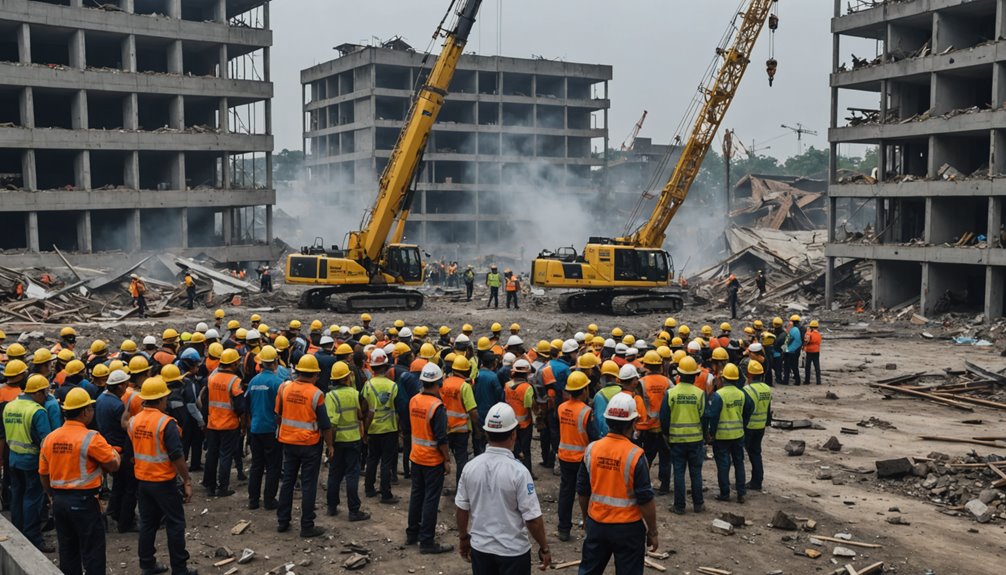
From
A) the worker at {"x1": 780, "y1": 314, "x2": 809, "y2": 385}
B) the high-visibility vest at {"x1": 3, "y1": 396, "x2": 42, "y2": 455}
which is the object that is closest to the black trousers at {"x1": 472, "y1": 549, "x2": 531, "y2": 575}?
the high-visibility vest at {"x1": 3, "y1": 396, "x2": 42, "y2": 455}

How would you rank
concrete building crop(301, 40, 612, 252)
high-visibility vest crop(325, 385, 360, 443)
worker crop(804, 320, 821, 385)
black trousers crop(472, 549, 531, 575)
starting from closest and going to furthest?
black trousers crop(472, 549, 531, 575)
high-visibility vest crop(325, 385, 360, 443)
worker crop(804, 320, 821, 385)
concrete building crop(301, 40, 612, 252)

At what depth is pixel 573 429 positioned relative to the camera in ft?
31.3

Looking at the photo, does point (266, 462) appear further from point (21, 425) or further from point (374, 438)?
point (21, 425)

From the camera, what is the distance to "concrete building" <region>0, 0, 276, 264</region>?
42.3 m

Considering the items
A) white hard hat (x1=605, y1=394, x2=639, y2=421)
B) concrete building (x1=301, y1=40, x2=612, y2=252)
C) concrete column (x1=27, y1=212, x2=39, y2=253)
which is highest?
concrete building (x1=301, y1=40, x2=612, y2=252)

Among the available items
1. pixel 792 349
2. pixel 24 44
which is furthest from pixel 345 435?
pixel 24 44

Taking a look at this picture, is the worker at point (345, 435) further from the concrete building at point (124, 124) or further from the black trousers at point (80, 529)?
the concrete building at point (124, 124)

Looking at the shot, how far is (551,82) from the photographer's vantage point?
72.7m

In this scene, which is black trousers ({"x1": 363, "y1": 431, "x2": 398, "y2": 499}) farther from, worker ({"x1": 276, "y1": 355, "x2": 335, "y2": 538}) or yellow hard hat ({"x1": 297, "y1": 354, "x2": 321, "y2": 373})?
yellow hard hat ({"x1": 297, "y1": 354, "x2": 321, "y2": 373})

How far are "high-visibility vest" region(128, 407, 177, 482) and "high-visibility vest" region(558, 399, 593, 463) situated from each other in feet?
13.0

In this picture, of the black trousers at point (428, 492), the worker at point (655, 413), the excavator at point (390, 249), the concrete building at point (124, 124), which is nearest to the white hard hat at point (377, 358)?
the black trousers at point (428, 492)

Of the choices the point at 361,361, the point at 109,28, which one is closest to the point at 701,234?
the point at 109,28

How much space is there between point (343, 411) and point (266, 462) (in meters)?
1.46

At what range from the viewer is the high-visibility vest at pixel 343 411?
10188mm
